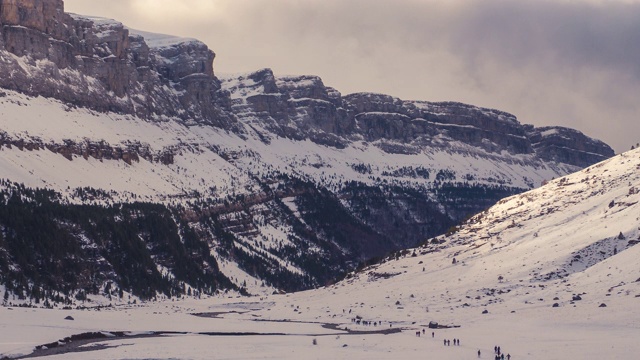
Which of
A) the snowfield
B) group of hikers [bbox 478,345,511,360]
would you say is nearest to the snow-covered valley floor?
the snowfield

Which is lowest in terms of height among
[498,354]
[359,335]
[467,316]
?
[498,354]

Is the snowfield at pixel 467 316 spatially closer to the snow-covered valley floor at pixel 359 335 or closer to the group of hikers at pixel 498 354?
the snow-covered valley floor at pixel 359 335

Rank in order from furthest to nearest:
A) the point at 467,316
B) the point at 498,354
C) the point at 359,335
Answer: the point at 467,316, the point at 359,335, the point at 498,354

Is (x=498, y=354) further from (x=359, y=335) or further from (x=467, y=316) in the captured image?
(x=467, y=316)

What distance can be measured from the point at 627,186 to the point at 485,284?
132 feet

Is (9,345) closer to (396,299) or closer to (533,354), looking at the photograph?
(533,354)

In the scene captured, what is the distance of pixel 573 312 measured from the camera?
130 meters

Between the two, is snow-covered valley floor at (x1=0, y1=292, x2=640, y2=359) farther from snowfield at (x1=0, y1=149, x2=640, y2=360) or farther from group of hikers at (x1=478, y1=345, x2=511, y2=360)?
group of hikers at (x1=478, y1=345, x2=511, y2=360)

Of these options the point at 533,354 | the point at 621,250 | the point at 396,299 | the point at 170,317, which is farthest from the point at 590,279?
the point at 170,317

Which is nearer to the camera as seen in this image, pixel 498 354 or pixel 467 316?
pixel 498 354

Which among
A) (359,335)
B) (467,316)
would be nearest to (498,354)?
(359,335)

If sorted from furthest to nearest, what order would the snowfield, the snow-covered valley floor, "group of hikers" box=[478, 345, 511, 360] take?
the snowfield
the snow-covered valley floor
"group of hikers" box=[478, 345, 511, 360]

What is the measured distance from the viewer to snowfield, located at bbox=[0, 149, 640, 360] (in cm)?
11012

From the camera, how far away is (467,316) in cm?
14750
